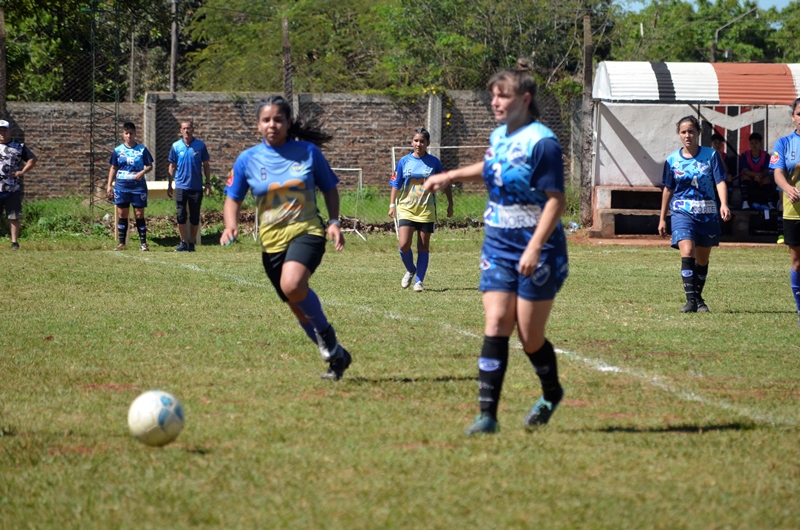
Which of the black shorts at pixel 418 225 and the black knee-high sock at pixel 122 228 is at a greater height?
the black shorts at pixel 418 225

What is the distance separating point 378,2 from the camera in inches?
1284

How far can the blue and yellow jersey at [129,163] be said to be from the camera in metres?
18.5

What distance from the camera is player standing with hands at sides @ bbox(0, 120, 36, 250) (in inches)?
692

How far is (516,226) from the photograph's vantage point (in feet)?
17.7

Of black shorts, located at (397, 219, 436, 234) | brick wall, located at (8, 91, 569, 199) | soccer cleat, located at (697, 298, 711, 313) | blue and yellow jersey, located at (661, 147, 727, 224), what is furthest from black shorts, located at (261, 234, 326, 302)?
brick wall, located at (8, 91, 569, 199)

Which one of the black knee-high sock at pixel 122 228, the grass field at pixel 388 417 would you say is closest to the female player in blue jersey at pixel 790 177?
the grass field at pixel 388 417

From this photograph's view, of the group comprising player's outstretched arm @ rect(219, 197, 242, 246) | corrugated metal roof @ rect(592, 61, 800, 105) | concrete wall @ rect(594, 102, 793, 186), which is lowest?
player's outstretched arm @ rect(219, 197, 242, 246)

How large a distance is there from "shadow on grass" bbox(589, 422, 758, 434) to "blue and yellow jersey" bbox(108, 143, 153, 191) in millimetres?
14398

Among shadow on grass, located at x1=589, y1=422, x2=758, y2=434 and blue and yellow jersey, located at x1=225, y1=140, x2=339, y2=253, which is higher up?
blue and yellow jersey, located at x1=225, y1=140, x2=339, y2=253

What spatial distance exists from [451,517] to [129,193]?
51.2 feet

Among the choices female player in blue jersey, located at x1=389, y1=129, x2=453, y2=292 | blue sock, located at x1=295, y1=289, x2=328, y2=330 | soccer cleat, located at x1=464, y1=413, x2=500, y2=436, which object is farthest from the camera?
female player in blue jersey, located at x1=389, y1=129, x2=453, y2=292

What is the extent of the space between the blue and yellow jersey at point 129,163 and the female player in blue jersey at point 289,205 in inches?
470

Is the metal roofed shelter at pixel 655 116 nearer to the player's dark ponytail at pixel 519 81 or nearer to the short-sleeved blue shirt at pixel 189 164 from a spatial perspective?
the short-sleeved blue shirt at pixel 189 164

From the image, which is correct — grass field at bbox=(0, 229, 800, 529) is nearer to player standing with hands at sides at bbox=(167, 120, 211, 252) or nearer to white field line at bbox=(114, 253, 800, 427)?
white field line at bbox=(114, 253, 800, 427)
